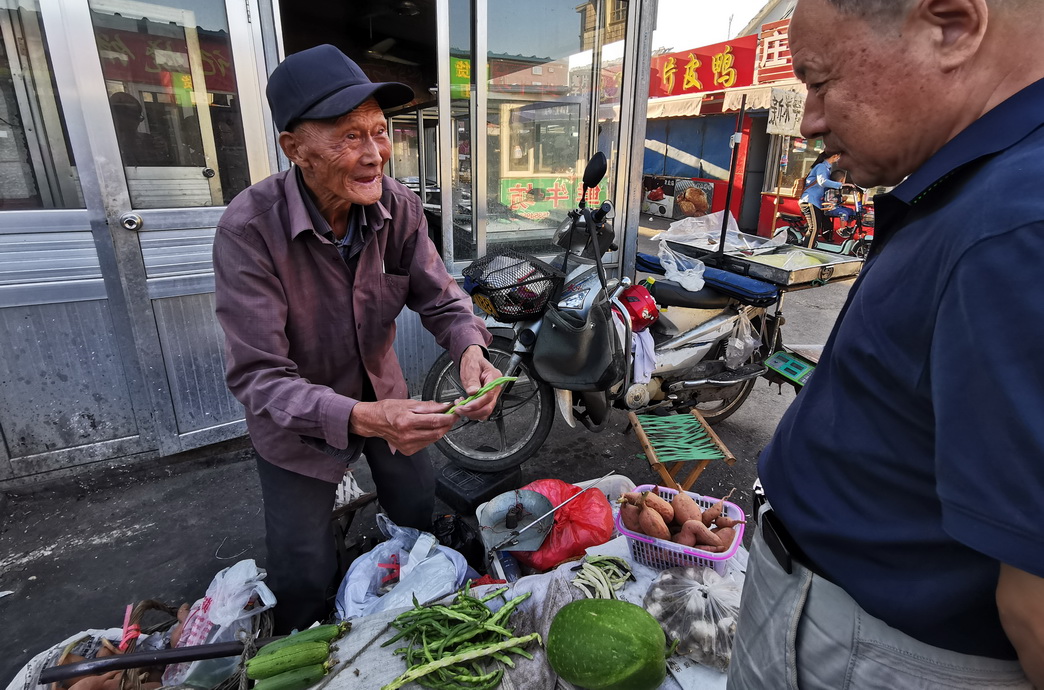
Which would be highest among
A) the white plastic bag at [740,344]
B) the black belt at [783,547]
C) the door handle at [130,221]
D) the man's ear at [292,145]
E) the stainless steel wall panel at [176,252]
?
the man's ear at [292,145]

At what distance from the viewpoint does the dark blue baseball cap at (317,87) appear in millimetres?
1729

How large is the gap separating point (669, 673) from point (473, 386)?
45.5 inches

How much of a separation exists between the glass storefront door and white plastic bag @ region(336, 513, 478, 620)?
77.7 inches

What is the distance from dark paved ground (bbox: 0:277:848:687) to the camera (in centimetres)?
254

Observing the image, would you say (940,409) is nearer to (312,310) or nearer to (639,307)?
(312,310)

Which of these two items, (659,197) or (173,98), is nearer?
(173,98)

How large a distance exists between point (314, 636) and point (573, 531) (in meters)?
1.13

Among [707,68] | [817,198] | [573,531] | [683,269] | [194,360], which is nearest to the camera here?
[573,531]

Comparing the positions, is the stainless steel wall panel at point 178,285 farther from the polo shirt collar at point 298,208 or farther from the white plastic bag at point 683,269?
the white plastic bag at point 683,269

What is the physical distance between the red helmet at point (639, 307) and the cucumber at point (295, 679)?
2618 millimetres

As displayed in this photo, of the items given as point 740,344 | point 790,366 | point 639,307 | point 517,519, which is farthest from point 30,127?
point 790,366

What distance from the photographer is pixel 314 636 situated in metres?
1.90

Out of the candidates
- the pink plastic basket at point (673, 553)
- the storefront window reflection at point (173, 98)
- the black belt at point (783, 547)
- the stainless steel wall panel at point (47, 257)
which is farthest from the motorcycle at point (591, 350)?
the black belt at point (783, 547)

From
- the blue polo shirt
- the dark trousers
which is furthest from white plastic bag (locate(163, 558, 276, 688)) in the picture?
the blue polo shirt
